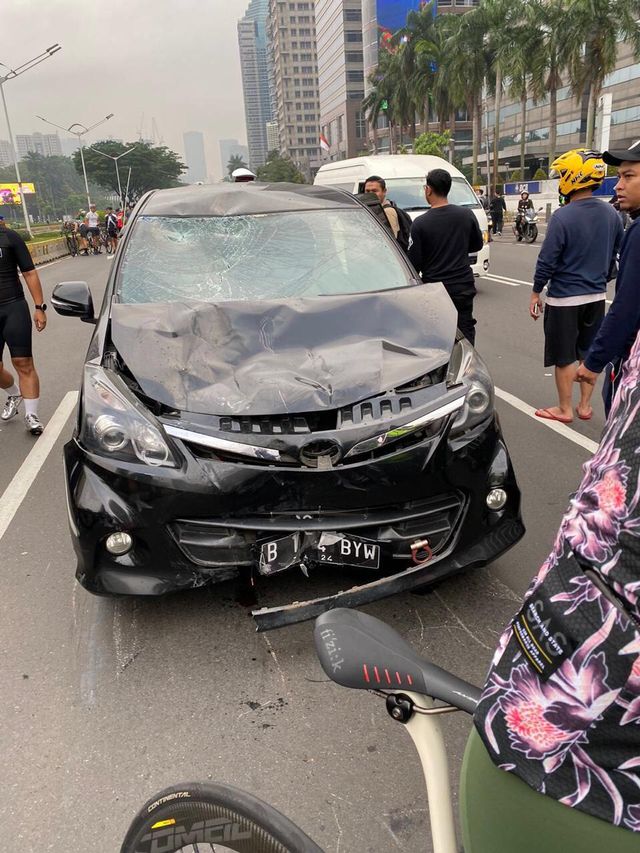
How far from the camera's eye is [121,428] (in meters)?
2.74

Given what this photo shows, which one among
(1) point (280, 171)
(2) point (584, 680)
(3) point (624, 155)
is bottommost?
(2) point (584, 680)

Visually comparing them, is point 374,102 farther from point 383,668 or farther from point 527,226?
point 383,668

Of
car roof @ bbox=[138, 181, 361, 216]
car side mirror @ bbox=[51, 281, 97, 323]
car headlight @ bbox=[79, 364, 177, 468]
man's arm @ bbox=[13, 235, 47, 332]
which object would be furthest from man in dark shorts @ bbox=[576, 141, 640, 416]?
man's arm @ bbox=[13, 235, 47, 332]

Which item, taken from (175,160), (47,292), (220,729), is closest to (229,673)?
(220,729)

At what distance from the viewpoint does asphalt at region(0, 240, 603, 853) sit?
215cm

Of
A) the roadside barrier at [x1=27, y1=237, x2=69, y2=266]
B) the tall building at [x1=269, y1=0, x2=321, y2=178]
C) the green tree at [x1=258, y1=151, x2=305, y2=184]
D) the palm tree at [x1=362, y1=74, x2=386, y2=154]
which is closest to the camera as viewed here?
the roadside barrier at [x1=27, y1=237, x2=69, y2=266]

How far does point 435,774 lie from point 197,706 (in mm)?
1591

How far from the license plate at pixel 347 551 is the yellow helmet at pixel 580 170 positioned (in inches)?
138

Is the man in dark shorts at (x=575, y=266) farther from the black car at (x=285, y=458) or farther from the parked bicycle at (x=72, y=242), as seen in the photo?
the parked bicycle at (x=72, y=242)

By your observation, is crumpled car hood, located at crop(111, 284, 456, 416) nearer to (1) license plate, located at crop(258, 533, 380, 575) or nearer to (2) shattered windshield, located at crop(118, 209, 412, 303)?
(2) shattered windshield, located at crop(118, 209, 412, 303)

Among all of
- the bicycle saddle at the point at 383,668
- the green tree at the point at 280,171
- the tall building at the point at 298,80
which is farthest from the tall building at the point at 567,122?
the tall building at the point at 298,80

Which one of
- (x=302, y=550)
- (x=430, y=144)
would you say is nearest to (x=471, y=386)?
(x=302, y=550)

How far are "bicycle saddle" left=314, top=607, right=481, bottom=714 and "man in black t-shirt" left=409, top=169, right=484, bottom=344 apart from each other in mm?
4705

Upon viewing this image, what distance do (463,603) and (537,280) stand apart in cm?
322
